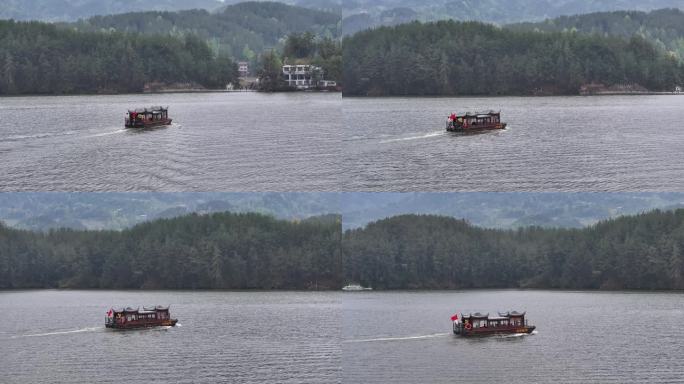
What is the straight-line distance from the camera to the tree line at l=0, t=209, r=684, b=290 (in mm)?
101375

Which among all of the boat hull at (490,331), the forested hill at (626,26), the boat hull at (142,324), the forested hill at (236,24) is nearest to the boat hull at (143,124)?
the boat hull at (142,324)

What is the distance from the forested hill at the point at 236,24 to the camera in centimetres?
9806

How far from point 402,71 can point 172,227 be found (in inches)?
1208

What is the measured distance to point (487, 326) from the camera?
212 ft

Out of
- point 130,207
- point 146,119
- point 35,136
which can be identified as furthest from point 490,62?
point 130,207

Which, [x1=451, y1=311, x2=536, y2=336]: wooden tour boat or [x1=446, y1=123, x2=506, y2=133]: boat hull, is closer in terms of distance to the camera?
[x1=451, y1=311, x2=536, y2=336]: wooden tour boat

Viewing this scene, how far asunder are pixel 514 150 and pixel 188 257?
4486 cm

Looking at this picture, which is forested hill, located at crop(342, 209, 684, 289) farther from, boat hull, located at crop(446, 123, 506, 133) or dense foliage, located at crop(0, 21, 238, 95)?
boat hull, located at crop(446, 123, 506, 133)

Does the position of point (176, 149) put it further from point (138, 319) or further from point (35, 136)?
point (138, 319)

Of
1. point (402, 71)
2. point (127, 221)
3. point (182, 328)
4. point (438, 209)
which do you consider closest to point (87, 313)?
point (182, 328)

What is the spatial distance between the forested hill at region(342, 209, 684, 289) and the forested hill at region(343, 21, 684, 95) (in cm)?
1434

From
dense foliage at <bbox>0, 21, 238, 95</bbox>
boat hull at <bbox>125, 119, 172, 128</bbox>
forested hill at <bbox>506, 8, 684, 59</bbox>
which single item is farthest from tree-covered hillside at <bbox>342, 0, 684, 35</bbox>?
boat hull at <bbox>125, 119, 172, 128</bbox>

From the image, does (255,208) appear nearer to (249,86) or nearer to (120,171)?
(249,86)

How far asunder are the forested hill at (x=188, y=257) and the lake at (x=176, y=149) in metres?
22.0
